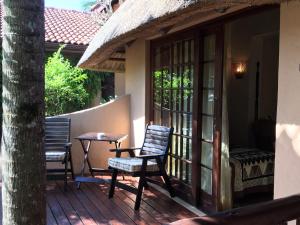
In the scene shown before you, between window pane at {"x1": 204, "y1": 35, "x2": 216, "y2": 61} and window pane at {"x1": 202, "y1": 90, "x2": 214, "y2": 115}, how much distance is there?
0.37 m

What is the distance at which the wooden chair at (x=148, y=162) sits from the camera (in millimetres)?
4258

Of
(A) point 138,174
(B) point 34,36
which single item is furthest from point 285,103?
(B) point 34,36

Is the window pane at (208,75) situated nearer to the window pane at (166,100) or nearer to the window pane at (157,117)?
the window pane at (166,100)

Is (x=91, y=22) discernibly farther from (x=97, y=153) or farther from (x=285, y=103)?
(x=285, y=103)

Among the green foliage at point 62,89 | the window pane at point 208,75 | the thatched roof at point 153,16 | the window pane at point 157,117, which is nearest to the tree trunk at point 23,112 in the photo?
the thatched roof at point 153,16

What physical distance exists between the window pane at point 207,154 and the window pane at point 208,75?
0.65 metres

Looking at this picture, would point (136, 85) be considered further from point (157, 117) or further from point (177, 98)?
point (177, 98)

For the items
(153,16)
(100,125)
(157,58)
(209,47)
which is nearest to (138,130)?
(100,125)

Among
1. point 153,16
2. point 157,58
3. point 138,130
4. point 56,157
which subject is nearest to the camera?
point 153,16

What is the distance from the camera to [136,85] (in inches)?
238

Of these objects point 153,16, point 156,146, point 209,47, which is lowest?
point 156,146

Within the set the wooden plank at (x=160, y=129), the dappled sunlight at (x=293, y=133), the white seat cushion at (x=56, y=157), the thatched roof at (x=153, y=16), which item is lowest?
the white seat cushion at (x=56, y=157)

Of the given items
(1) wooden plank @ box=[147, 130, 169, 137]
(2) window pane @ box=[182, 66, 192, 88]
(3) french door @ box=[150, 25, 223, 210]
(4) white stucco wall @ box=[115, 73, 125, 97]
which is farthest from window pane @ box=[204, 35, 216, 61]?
(4) white stucco wall @ box=[115, 73, 125, 97]

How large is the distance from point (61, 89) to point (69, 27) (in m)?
3.83
